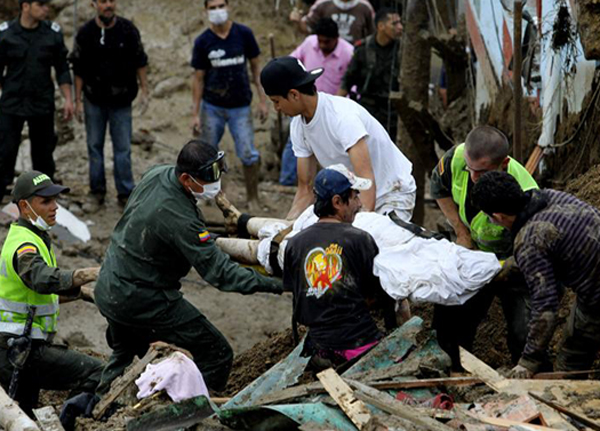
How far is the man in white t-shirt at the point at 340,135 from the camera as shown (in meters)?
7.31

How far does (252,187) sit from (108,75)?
2.42m

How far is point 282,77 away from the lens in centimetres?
726

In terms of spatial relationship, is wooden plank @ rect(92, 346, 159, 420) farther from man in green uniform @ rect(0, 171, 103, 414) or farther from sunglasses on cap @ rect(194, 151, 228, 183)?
sunglasses on cap @ rect(194, 151, 228, 183)

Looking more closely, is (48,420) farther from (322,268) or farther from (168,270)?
(322,268)

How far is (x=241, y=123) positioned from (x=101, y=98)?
168 cm

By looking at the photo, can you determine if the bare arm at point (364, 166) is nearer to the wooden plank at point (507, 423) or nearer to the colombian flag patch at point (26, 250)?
the wooden plank at point (507, 423)

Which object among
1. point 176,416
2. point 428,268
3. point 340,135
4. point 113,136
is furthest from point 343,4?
point 176,416

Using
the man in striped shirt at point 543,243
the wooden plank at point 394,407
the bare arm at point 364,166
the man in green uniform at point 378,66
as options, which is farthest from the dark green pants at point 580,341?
the man in green uniform at point 378,66

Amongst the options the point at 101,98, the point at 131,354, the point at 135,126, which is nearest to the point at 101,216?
the point at 101,98

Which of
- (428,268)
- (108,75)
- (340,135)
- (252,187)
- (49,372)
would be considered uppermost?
(340,135)

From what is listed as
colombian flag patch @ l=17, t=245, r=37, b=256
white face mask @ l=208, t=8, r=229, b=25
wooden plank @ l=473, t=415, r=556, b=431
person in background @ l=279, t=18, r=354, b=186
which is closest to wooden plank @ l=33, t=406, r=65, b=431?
colombian flag patch @ l=17, t=245, r=37, b=256

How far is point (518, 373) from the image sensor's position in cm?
617

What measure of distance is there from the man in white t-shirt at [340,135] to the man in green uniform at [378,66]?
463 centimetres

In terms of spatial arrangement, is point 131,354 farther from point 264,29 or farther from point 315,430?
point 264,29
